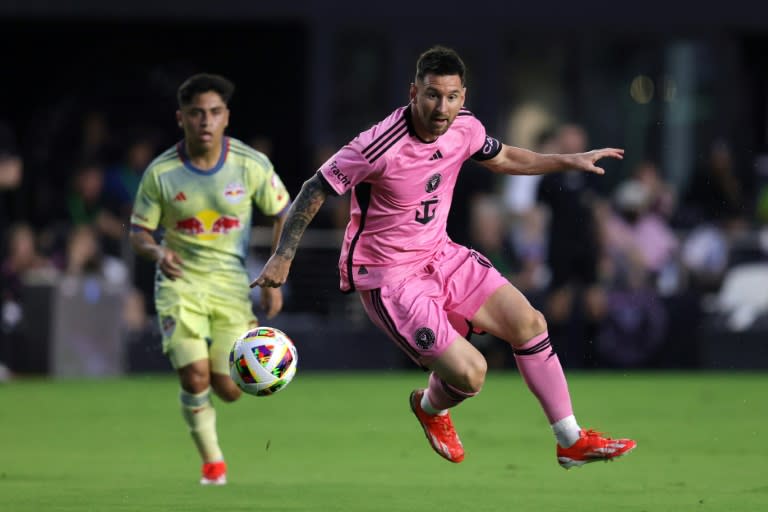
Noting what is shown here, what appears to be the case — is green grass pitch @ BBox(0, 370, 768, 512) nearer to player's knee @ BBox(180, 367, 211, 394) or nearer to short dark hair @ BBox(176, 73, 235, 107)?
player's knee @ BBox(180, 367, 211, 394)

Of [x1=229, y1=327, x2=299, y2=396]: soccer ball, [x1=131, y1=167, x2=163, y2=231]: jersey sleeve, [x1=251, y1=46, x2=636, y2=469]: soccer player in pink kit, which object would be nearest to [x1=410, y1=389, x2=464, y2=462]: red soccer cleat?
[x1=251, y1=46, x2=636, y2=469]: soccer player in pink kit

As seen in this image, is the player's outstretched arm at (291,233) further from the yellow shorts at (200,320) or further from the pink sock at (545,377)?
the yellow shorts at (200,320)

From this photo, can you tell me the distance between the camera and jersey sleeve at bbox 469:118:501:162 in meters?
9.59

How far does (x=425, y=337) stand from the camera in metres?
9.30

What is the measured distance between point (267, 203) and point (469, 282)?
1.84 metres

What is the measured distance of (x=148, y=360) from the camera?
1870 centimetres

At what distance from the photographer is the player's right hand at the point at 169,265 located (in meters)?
10.3

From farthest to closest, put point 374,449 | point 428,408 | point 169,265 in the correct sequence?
point 374,449
point 169,265
point 428,408

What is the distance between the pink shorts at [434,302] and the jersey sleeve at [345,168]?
0.69m

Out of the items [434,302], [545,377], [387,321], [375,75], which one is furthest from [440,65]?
[375,75]

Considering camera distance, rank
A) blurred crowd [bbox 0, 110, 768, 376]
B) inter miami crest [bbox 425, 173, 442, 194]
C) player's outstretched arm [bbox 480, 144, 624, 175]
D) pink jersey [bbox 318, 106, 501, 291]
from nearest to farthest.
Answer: pink jersey [bbox 318, 106, 501, 291], inter miami crest [bbox 425, 173, 442, 194], player's outstretched arm [bbox 480, 144, 624, 175], blurred crowd [bbox 0, 110, 768, 376]

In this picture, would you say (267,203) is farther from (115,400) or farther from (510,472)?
(115,400)

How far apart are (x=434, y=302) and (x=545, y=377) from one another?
72cm

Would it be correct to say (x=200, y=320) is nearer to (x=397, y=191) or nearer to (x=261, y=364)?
(x=261, y=364)
